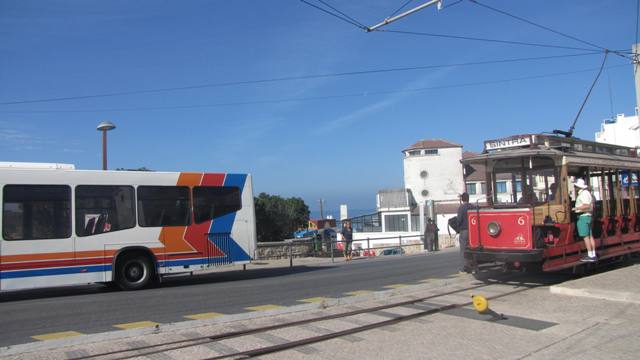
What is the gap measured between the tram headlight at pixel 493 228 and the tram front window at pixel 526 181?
0.54 metres

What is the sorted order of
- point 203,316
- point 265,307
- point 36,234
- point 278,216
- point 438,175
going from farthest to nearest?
point 278,216 → point 438,175 → point 36,234 → point 265,307 → point 203,316

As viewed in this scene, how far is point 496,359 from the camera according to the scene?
629cm

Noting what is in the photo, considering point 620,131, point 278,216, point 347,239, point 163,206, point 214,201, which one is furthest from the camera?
point 278,216

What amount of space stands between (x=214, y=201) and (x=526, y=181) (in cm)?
802

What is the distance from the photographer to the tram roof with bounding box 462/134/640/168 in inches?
444

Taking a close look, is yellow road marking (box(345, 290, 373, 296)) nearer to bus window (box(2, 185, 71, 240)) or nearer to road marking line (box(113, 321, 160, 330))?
road marking line (box(113, 321, 160, 330))

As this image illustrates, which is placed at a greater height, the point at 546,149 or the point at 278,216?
the point at 546,149

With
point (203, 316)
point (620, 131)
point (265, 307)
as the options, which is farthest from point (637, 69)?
point (620, 131)

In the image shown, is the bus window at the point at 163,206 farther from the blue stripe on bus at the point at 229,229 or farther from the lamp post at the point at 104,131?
the lamp post at the point at 104,131

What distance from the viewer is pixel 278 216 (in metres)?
59.0

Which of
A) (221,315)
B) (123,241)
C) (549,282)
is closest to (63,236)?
(123,241)

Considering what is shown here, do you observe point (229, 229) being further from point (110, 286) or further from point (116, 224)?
point (110, 286)

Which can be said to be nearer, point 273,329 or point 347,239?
point 273,329

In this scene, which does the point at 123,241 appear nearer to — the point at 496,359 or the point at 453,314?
the point at 453,314
